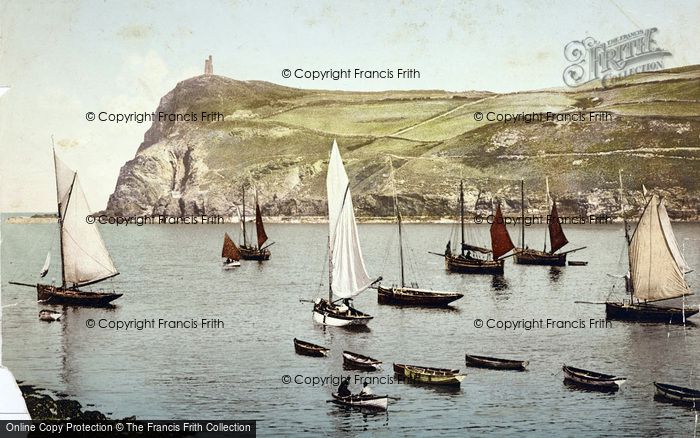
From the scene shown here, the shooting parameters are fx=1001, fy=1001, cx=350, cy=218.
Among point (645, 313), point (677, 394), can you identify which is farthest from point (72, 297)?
point (677, 394)

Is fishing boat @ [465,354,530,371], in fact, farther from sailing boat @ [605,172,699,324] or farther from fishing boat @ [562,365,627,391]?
sailing boat @ [605,172,699,324]

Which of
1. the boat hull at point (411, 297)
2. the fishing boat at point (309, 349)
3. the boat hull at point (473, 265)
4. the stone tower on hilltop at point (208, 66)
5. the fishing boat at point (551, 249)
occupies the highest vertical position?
the stone tower on hilltop at point (208, 66)

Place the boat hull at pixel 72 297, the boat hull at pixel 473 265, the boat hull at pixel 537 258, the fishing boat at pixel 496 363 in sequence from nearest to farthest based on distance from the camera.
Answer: the fishing boat at pixel 496 363, the boat hull at pixel 72 297, the boat hull at pixel 537 258, the boat hull at pixel 473 265

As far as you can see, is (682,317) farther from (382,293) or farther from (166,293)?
(166,293)

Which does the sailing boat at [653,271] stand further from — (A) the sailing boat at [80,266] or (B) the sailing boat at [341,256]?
(A) the sailing boat at [80,266]

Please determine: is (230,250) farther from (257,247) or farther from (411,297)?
(411,297)

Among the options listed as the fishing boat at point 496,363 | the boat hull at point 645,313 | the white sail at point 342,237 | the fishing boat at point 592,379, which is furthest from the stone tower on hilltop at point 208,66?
the boat hull at point 645,313

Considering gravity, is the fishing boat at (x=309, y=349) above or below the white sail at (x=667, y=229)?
below
